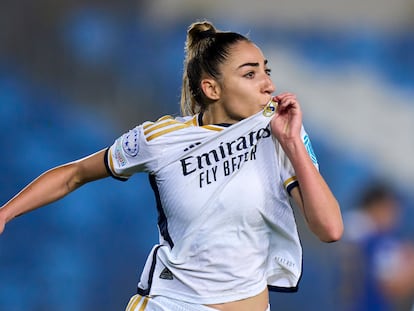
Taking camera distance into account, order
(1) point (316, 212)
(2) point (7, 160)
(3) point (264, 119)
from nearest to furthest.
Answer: (1) point (316, 212) < (3) point (264, 119) < (2) point (7, 160)

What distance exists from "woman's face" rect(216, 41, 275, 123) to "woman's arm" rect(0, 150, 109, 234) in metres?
0.39

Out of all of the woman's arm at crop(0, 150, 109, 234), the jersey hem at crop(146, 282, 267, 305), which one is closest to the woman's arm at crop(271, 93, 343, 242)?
the jersey hem at crop(146, 282, 267, 305)

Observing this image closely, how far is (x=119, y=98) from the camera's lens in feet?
14.1

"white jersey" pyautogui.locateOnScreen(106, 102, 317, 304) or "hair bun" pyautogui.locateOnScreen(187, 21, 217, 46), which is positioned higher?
"hair bun" pyautogui.locateOnScreen(187, 21, 217, 46)

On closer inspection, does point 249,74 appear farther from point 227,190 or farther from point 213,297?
point 213,297

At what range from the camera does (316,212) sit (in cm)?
229

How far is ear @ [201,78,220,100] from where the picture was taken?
8.51 ft

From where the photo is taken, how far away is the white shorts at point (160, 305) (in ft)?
7.97

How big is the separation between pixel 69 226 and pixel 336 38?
1.50 m

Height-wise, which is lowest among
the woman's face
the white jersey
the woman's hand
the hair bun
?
the white jersey

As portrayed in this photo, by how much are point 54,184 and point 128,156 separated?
23 cm

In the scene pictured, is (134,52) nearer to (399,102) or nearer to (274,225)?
(399,102)

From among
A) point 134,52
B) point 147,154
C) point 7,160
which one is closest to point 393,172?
point 134,52

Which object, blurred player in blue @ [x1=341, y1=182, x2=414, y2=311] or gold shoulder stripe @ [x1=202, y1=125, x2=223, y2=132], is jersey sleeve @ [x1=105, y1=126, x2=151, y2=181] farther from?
blurred player in blue @ [x1=341, y1=182, x2=414, y2=311]
